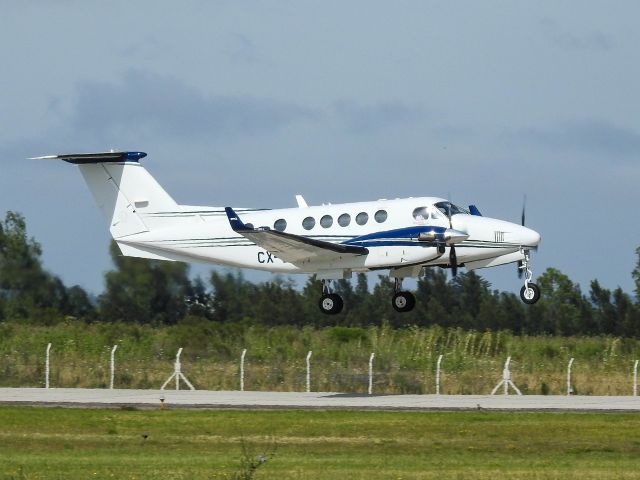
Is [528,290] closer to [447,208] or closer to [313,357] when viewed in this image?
[447,208]

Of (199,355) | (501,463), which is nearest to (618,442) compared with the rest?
(501,463)

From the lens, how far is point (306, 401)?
42.8 meters

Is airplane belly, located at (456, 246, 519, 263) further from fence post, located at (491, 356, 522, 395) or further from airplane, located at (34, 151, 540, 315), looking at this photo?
fence post, located at (491, 356, 522, 395)

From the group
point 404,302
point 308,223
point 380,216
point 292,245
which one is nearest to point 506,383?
point 404,302

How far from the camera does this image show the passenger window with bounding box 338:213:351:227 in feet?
140

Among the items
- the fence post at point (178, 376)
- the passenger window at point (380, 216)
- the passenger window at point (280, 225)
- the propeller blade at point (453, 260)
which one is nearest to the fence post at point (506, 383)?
the propeller blade at point (453, 260)

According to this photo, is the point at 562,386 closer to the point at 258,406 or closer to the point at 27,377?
the point at 258,406

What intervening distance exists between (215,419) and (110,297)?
21188 millimetres

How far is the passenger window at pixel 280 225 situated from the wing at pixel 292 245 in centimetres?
69

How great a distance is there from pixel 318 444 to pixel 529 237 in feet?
35.1

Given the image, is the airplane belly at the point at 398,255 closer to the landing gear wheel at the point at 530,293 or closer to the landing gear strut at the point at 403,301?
the landing gear strut at the point at 403,301

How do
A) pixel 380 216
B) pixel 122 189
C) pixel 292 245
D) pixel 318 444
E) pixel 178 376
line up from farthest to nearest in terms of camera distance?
pixel 178 376, pixel 122 189, pixel 292 245, pixel 380 216, pixel 318 444

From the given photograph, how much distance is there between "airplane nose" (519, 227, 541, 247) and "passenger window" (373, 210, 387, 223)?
4.08 meters

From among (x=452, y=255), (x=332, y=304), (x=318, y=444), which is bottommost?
(x=318, y=444)
